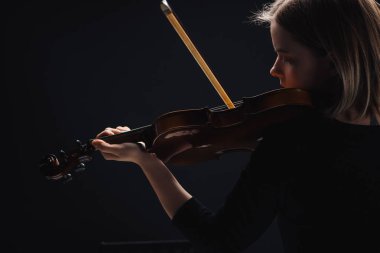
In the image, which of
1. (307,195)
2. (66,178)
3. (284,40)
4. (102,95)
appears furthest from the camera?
(102,95)

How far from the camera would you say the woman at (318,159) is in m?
0.73

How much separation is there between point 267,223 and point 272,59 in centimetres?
171

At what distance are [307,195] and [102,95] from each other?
5.40 ft

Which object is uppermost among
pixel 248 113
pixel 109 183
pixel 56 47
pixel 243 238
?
pixel 56 47

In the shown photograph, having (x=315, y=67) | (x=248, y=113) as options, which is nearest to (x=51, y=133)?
(x=248, y=113)

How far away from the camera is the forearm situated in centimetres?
84

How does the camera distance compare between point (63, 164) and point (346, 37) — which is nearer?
point (346, 37)

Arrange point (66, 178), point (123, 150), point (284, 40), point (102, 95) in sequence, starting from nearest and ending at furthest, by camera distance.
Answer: point (284, 40) → point (123, 150) → point (66, 178) → point (102, 95)

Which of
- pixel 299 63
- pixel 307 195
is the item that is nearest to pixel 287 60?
pixel 299 63

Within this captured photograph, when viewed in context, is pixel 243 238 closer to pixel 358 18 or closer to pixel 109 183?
pixel 358 18

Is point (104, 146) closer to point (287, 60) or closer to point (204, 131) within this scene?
point (204, 131)

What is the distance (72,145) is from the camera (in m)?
2.25

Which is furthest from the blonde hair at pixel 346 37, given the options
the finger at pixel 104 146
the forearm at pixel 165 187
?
the finger at pixel 104 146

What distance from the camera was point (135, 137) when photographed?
3.51ft
